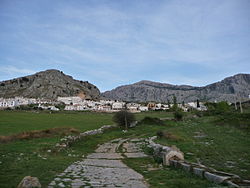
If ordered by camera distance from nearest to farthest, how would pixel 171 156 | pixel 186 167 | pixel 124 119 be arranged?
1. pixel 186 167
2. pixel 171 156
3. pixel 124 119

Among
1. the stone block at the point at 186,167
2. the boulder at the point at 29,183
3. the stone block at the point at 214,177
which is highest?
the boulder at the point at 29,183

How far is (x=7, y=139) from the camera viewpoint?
24.2 metres

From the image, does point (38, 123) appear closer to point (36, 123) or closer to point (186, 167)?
point (36, 123)

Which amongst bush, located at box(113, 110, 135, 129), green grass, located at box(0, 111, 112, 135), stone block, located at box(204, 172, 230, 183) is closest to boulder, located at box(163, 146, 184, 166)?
stone block, located at box(204, 172, 230, 183)

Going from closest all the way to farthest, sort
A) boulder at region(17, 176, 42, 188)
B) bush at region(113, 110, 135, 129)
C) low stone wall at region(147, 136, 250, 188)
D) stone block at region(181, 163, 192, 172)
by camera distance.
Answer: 1. boulder at region(17, 176, 42, 188)
2. low stone wall at region(147, 136, 250, 188)
3. stone block at region(181, 163, 192, 172)
4. bush at region(113, 110, 135, 129)

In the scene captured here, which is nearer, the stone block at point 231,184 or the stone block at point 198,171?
the stone block at point 231,184

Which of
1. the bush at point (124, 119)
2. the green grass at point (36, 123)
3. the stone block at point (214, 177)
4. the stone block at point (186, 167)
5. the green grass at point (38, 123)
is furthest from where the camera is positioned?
the bush at point (124, 119)

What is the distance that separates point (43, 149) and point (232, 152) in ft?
50.1

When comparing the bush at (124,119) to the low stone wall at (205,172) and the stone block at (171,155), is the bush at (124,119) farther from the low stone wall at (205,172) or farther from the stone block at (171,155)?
the low stone wall at (205,172)

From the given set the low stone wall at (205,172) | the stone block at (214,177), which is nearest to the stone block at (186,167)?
the low stone wall at (205,172)

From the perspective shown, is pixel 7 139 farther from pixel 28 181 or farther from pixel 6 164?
pixel 28 181

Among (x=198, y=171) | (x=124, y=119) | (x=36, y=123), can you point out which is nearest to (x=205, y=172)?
(x=198, y=171)

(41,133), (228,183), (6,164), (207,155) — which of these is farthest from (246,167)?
(41,133)

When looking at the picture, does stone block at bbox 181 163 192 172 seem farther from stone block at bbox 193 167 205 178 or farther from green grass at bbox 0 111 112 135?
green grass at bbox 0 111 112 135
